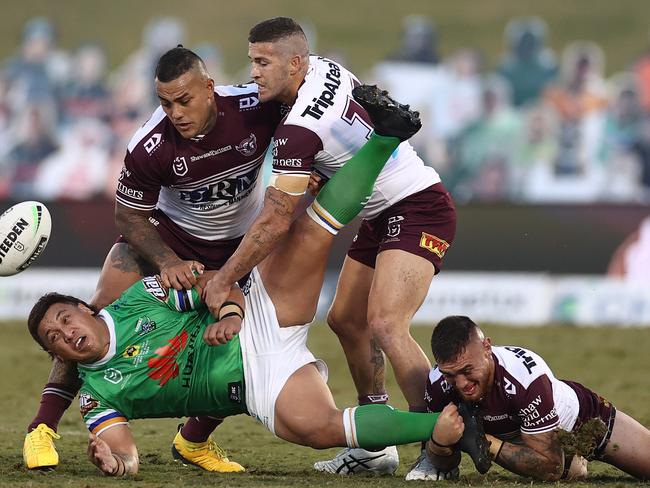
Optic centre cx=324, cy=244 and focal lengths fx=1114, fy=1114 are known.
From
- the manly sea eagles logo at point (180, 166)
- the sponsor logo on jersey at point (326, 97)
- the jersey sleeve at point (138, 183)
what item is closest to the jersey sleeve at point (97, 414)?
the jersey sleeve at point (138, 183)

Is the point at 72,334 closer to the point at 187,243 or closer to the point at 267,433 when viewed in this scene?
the point at 187,243

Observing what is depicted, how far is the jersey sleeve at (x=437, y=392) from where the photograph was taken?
6242mm

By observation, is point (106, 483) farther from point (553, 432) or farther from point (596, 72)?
point (596, 72)

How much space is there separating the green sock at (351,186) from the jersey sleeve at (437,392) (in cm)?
103

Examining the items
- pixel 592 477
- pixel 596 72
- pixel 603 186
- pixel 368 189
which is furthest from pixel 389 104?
pixel 596 72

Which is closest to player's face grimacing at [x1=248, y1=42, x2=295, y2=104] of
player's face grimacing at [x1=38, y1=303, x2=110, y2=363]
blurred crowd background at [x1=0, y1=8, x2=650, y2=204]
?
player's face grimacing at [x1=38, y1=303, x2=110, y2=363]

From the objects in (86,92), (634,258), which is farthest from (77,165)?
(634,258)

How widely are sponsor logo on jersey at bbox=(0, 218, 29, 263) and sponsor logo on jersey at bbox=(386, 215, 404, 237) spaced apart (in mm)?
2249

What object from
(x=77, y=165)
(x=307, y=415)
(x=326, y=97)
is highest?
(x=77, y=165)

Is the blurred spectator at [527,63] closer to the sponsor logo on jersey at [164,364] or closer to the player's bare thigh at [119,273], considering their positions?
the player's bare thigh at [119,273]

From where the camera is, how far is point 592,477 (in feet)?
21.2

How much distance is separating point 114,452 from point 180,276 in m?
1.11

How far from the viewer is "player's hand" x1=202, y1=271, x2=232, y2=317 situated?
21.0 feet

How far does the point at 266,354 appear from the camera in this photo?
634cm
